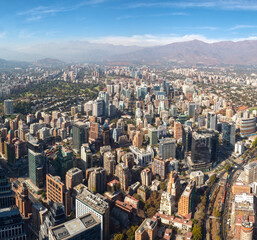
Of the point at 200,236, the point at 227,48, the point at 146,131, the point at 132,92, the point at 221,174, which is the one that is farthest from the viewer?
the point at 227,48

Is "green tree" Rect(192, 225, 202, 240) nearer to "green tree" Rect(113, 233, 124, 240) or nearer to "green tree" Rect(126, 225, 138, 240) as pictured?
"green tree" Rect(126, 225, 138, 240)

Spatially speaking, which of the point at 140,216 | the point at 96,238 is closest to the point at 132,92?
the point at 140,216

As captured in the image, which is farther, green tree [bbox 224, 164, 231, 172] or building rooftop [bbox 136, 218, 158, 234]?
green tree [bbox 224, 164, 231, 172]

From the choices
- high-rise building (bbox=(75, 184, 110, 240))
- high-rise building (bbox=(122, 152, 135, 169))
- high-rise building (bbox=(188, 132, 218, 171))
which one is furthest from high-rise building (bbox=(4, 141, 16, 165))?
high-rise building (bbox=(188, 132, 218, 171))

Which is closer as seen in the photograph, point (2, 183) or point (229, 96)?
point (2, 183)

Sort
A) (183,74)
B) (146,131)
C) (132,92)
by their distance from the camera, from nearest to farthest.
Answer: (146,131)
(132,92)
(183,74)

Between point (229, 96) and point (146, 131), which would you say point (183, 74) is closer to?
point (229, 96)

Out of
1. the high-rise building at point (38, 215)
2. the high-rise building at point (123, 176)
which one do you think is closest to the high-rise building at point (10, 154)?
the high-rise building at point (38, 215)
